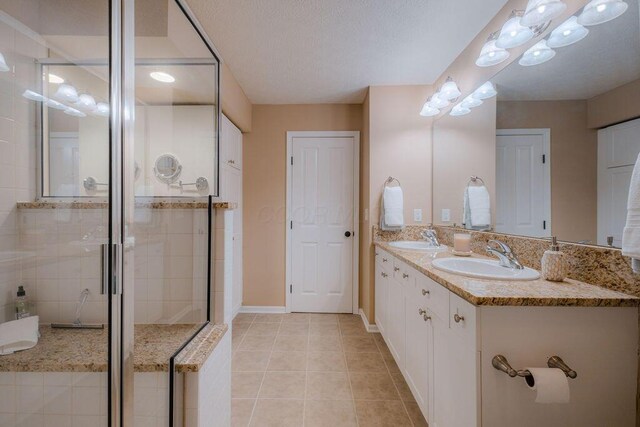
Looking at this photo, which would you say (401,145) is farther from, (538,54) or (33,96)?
(33,96)

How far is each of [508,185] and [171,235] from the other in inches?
71.4

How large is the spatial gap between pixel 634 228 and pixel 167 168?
1.82m

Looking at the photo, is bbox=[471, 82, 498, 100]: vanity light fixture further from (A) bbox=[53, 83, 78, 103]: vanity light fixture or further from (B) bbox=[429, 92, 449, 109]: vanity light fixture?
(A) bbox=[53, 83, 78, 103]: vanity light fixture

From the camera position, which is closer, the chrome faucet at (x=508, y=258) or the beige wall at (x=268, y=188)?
the chrome faucet at (x=508, y=258)

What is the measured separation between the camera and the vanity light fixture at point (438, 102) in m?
2.19

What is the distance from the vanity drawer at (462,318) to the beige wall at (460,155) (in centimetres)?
91

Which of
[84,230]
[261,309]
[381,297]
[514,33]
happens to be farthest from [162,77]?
[261,309]

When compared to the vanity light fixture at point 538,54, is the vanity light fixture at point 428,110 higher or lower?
higher

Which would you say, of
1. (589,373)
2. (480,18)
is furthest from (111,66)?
(480,18)

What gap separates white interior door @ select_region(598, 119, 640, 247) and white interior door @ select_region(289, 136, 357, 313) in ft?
6.95

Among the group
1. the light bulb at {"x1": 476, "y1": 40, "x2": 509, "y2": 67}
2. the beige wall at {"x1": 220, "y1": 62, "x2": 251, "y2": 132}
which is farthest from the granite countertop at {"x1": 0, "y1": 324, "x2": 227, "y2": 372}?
the light bulb at {"x1": 476, "y1": 40, "x2": 509, "y2": 67}

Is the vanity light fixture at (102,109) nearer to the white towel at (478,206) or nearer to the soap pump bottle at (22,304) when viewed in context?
the soap pump bottle at (22,304)

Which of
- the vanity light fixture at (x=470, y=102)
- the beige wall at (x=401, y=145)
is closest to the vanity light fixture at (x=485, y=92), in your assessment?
the vanity light fixture at (x=470, y=102)

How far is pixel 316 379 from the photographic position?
6.09 ft
